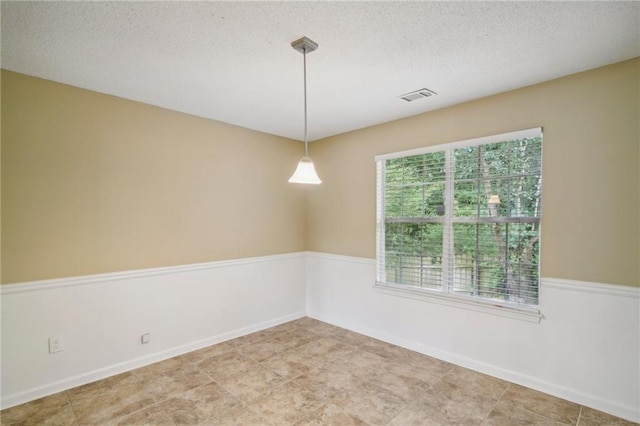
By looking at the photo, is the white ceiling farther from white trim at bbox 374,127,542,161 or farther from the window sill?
the window sill

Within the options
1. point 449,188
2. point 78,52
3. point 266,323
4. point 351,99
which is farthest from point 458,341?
point 78,52

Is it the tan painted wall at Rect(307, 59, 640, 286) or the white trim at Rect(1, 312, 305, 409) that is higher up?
the tan painted wall at Rect(307, 59, 640, 286)

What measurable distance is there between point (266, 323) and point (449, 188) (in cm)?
286

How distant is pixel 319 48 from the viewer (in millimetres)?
2164

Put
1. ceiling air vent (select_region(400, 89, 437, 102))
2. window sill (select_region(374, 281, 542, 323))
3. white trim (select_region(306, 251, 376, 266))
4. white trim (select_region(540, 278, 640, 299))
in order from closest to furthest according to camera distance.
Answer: white trim (select_region(540, 278, 640, 299))
window sill (select_region(374, 281, 542, 323))
ceiling air vent (select_region(400, 89, 437, 102))
white trim (select_region(306, 251, 376, 266))

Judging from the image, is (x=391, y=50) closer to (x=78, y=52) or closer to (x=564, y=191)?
(x=564, y=191)

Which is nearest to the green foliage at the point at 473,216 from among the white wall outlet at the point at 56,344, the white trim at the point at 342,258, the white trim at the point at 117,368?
the white trim at the point at 342,258

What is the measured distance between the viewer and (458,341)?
320 centimetres

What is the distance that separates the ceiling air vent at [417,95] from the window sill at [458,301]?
2.01m

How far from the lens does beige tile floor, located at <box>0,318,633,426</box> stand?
2.34 metres

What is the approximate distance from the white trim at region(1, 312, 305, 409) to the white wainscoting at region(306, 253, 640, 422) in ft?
5.82

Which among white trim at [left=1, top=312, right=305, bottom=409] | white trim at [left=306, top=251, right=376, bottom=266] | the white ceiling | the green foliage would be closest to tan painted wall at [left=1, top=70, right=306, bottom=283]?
the white ceiling

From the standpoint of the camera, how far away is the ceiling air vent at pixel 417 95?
290cm

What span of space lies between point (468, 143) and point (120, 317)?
379 centimetres
